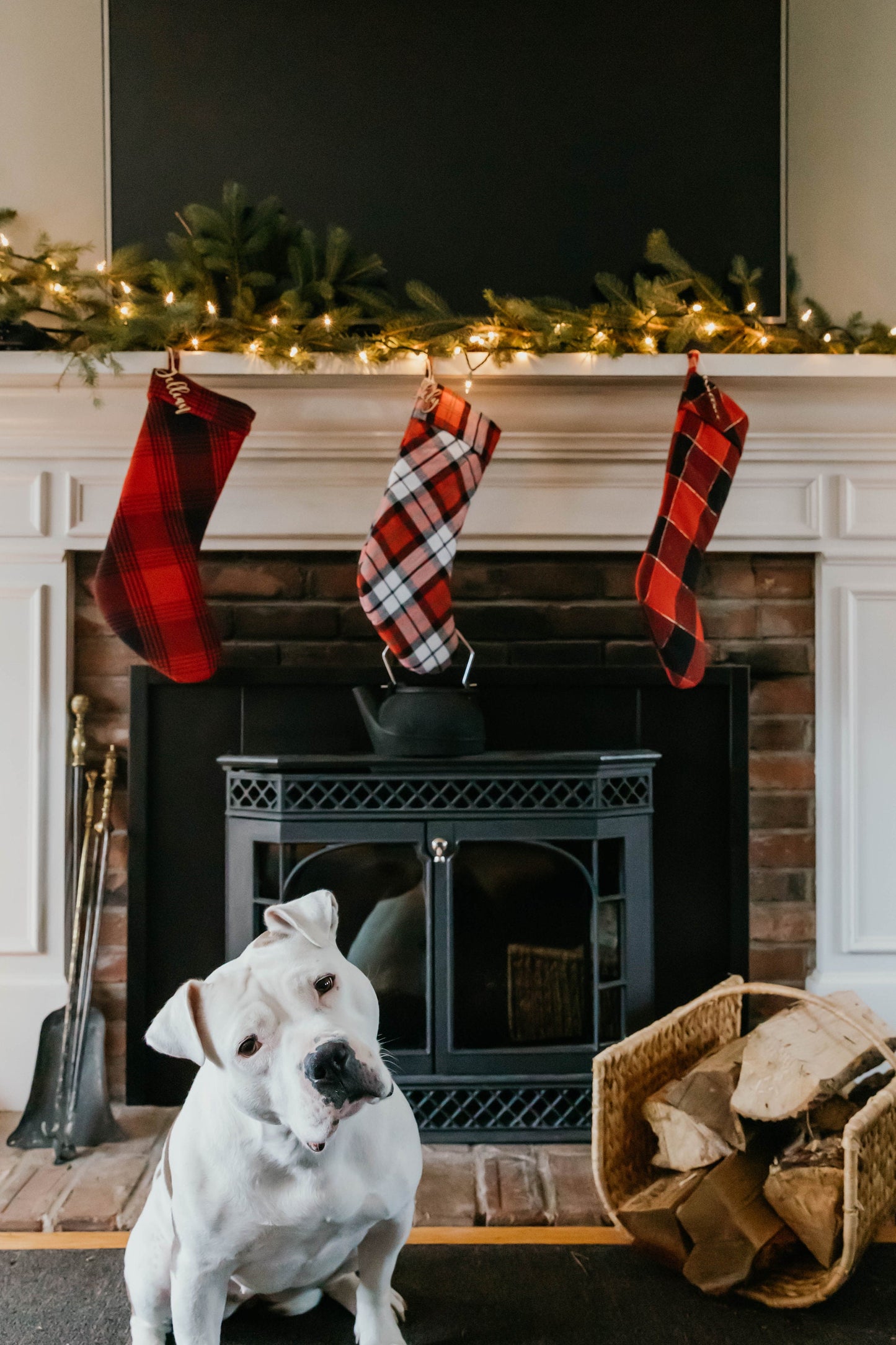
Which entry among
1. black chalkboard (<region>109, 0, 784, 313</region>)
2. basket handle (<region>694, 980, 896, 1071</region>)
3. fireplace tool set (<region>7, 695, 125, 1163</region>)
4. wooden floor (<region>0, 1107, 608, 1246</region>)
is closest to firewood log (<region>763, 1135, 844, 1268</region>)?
basket handle (<region>694, 980, 896, 1071</region>)

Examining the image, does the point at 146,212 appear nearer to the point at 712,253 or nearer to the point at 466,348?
the point at 466,348

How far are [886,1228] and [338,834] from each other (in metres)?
1.04

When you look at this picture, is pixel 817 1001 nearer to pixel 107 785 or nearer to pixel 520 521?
pixel 520 521

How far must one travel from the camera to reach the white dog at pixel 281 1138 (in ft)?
2.75

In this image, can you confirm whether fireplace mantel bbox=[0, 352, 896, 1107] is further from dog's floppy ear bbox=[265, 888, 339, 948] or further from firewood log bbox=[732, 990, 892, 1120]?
dog's floppy ear bbox=[265, 888, 339, 948]

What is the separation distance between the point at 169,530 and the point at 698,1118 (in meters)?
1.26

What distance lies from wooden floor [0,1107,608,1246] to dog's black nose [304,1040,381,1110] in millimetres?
746

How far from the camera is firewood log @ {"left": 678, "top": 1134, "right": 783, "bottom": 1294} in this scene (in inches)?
48.9

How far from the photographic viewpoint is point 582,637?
1920 mm

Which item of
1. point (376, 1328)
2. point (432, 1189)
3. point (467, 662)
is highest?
point (467, 662)

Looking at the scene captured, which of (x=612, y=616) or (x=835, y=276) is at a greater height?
(x=835, y=276)

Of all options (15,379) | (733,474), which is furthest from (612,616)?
(15,379)

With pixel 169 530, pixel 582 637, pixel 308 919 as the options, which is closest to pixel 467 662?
pixel 582 637

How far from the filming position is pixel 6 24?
1.92 meters
